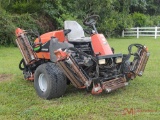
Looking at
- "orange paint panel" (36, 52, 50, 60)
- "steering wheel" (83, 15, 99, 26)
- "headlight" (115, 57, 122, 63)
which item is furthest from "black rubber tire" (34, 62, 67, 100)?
"steering wheel" (83, 15, 99, 26)

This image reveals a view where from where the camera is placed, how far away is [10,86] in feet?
17.0

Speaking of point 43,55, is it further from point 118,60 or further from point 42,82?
point 118,60

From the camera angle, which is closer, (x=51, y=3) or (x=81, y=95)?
(x=81, y=95)

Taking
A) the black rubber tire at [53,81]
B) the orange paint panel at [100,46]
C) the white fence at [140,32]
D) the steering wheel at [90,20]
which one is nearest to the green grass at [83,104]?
the black rubber tire at [53,81]

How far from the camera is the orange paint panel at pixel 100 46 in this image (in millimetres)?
4453

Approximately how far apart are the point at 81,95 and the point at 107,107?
2.45 feet

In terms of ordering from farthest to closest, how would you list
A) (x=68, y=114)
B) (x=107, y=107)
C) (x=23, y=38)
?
1. (x=23, y=38)
2. (x=107, y=107)
3. (x=68, y=114)

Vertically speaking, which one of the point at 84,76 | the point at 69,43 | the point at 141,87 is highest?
the point at 69,43

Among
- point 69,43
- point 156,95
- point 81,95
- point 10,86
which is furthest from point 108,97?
point 10,86

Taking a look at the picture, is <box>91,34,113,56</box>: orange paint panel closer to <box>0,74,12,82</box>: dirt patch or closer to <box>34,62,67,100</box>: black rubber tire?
<box>34,62,67,100</box>: black rubber tire

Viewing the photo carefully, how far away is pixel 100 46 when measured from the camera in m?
4.50

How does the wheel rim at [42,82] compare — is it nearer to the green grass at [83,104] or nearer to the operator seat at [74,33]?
the green grass at [83,104]

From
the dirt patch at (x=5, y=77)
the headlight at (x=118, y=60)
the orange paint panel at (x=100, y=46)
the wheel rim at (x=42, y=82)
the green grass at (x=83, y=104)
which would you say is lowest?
the dirt patch at (x=5, y=77)

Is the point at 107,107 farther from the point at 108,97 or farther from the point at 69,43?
the point at 69,43
